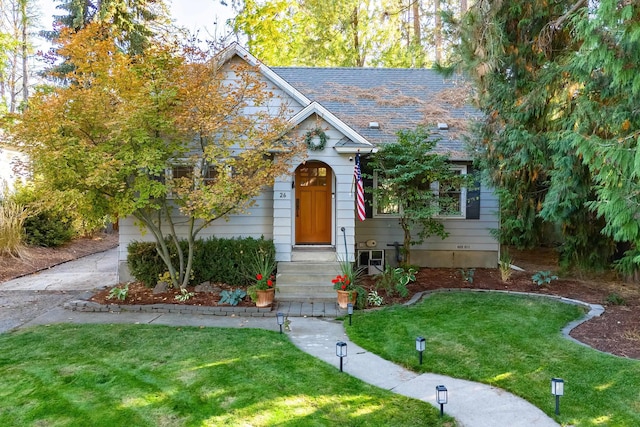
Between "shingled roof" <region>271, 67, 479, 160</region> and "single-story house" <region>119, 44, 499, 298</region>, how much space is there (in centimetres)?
3

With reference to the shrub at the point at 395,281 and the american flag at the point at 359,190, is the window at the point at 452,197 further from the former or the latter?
the american flag at the point at 359,190

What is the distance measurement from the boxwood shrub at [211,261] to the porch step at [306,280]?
62 cm

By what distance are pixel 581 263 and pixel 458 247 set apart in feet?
9.32

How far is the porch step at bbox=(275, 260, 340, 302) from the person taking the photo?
796cm

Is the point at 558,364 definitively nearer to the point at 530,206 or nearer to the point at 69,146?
the point at 530,206

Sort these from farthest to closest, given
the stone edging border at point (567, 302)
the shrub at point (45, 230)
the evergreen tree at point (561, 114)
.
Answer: the shrub at point (45, 230)
the stone edging border at point (567, 302)
the evergreen tree at point (561, 114)

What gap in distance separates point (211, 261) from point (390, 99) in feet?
24.5

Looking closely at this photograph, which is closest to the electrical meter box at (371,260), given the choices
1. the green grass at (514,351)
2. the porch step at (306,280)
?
the porch step at (306,280)

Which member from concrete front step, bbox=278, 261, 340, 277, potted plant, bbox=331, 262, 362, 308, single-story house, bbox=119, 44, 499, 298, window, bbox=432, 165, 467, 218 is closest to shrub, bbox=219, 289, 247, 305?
single-story house, bbox=119, 44, 499, 298

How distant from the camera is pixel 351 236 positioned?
8.91 meters

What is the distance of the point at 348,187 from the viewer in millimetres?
8805

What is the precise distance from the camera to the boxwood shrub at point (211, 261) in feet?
28.0

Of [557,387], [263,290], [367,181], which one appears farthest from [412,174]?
[557,387]

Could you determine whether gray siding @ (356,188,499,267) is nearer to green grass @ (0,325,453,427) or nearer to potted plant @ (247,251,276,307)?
potted plant @ (247,251,276,307)
